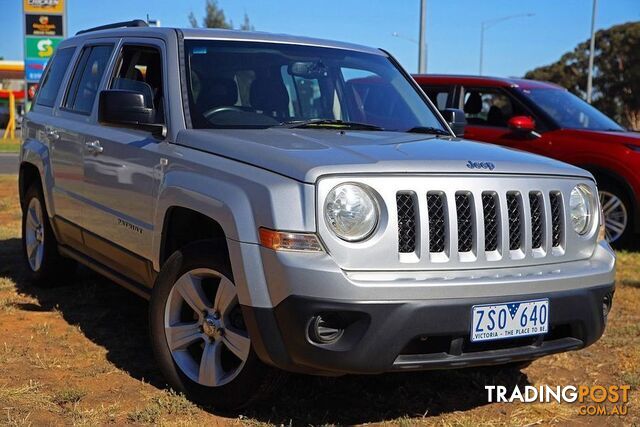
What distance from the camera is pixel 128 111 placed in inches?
161

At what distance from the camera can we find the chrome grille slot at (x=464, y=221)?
10.8ft

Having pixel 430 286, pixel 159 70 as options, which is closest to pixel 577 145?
pixel 159 70

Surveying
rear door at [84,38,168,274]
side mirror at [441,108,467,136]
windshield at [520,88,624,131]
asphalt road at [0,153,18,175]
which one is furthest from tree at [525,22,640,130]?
rear door at [84,38,168,274]

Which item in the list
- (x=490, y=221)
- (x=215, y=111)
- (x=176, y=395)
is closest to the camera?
(x=490, y=221)

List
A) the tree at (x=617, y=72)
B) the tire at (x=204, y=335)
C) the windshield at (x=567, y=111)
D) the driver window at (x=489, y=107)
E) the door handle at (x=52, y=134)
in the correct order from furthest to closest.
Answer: the tree at (x=617, y=72) < the driver window at (x=489, y=107) < the windshield at (x=567, y=111) < the door handle at (x=52, y=134) < the tire at (x=204, y=335)

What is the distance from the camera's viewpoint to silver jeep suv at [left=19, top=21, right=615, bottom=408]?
10.3 feet

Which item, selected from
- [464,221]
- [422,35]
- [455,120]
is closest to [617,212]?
[455,120]

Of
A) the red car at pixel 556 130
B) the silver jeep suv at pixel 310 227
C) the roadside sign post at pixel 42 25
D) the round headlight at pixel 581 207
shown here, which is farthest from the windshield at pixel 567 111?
the roadside sign post at pixel 42 25

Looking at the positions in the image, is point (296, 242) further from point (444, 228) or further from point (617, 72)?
point (617, 72)

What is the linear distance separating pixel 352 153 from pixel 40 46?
21967mm

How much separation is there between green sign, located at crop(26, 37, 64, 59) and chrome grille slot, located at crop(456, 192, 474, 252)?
21610mm

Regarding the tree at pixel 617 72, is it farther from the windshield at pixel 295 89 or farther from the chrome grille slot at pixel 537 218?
the chrome grille slot at pixel 537 218

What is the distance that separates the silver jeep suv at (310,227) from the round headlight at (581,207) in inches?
0.5

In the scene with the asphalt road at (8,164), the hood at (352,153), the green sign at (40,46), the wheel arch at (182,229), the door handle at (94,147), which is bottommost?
the asphalt road at (8,164)
